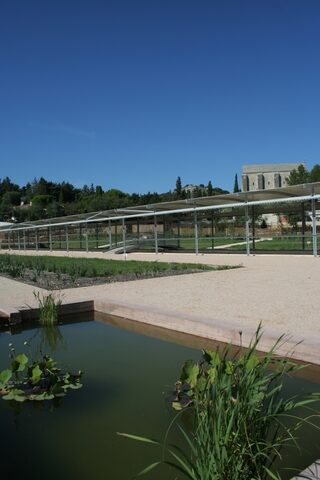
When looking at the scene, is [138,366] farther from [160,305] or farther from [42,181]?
[42,181]

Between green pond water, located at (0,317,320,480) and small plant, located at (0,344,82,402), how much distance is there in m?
0.09

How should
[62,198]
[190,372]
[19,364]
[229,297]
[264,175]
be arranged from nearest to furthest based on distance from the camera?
[190,372], [19,364], [229,297], [264,175], [62,198]

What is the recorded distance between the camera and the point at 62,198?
138875 millimetres

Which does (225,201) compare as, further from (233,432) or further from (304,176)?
(304,176)

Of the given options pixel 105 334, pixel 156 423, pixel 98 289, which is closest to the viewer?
pixel 156 423

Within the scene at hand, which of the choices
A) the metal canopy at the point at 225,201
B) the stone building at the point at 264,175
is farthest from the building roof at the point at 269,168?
the metal canopy at the point at 225,201

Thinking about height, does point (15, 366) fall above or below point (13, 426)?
above

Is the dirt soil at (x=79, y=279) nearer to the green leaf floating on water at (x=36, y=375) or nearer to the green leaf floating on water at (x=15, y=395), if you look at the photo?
the green leaf floating on water at (x=36, y=375)

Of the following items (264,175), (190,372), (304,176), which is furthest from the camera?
(264,175)

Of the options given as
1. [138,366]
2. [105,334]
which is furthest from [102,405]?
[105,334]

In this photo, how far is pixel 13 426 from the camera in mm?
4172

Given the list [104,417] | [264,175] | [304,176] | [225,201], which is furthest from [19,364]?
[264,175]

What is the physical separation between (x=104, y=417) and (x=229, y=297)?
17.1 feet

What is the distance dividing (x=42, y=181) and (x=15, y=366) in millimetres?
152304
